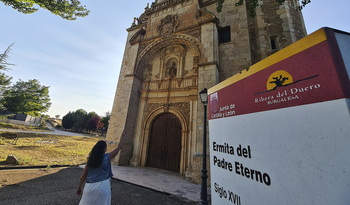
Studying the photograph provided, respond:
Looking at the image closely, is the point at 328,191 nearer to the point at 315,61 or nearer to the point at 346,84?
the point at 346,84

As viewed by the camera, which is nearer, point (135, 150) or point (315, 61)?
point (315, 61)

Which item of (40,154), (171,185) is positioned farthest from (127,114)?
(40,154)

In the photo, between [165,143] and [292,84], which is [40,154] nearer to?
[165,143]

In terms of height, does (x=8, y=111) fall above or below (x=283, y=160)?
above

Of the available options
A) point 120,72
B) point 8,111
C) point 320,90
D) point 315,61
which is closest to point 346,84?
point 320,90

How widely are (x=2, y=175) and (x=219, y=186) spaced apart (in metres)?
7.10

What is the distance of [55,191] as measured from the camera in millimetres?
3701

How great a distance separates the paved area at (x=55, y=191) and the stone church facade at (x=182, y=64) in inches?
85.1

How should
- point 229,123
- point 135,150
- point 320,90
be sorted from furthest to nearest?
point 135,150 < point 229,123 < point 320,90

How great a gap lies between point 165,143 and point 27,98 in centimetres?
3906

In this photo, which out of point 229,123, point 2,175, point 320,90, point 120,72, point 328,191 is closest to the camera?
point 328,191

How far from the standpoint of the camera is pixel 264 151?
4.31 feet

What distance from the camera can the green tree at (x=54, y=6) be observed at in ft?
22.1

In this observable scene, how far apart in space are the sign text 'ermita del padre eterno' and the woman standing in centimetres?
181
